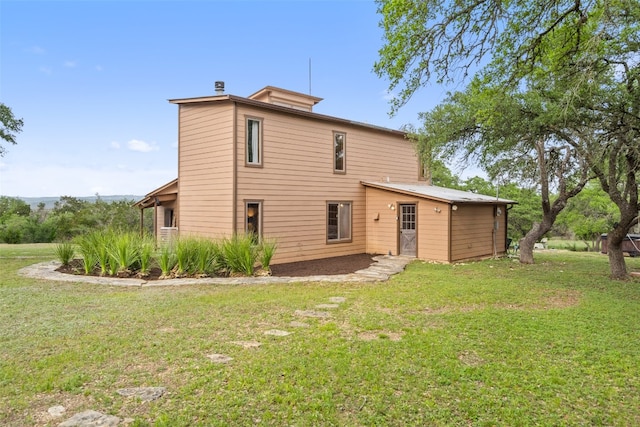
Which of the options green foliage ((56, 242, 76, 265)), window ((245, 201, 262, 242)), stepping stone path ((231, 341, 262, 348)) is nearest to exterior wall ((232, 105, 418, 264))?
window ((245, 201, 262, 242))

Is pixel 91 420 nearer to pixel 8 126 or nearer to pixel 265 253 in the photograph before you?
pixel 265 253

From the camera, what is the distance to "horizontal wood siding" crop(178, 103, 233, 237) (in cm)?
1072

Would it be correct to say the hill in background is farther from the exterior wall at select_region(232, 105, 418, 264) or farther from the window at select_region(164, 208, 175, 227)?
the exterior wall at select_region(232, 105, 418, 264)

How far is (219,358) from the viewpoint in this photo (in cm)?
401

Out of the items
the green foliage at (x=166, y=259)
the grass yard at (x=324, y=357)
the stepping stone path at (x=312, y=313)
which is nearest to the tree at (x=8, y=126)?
the green foliage at (x=166, y=259)

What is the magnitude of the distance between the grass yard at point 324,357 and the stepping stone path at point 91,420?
0.24 feet

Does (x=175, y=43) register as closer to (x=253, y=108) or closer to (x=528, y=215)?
(x=253, y=108)

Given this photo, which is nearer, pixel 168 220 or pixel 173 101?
pixel 173 101

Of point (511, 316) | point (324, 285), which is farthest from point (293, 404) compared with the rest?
point (324, 285)

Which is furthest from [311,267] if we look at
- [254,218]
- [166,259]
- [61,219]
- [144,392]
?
[61,219]

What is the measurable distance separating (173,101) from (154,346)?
30.3 ft

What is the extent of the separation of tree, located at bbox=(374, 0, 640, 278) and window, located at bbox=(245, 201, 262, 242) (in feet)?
17.5

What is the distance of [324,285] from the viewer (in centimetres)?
829

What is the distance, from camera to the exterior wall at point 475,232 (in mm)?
12585
